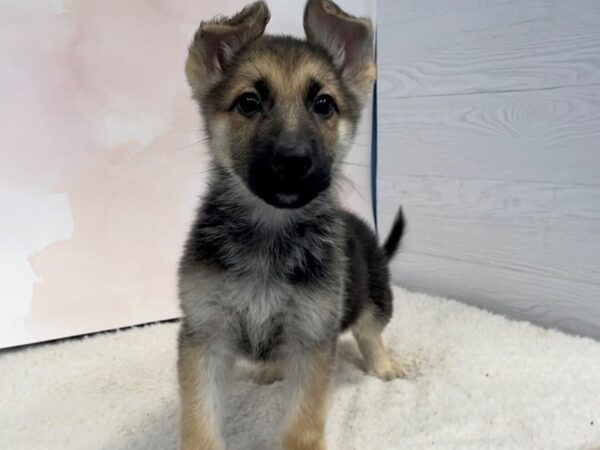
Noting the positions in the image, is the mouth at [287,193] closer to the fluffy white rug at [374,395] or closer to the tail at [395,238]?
the fluffy white rug at [374,395]

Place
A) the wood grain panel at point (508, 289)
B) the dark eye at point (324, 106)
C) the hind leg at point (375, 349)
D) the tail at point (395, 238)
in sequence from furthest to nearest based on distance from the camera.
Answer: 1. the tail at point (395, 238)
2. the wood grain panel at point (508, 289)
3. the hind leg at point (375, 349)
4. the dark eye at point (324, 106)

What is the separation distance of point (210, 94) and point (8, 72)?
1.29 meters

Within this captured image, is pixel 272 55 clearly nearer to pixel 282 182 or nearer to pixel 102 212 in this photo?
pixel 282 182

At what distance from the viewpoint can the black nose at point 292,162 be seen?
4.61ft

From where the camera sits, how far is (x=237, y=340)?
1657 millimetres

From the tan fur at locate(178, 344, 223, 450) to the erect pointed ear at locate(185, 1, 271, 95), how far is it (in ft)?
2.72

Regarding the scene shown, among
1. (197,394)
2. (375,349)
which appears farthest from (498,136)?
(197,394)

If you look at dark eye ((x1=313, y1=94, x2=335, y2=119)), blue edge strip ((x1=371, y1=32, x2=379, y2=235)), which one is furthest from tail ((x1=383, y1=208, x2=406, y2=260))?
dark eye ((x1=313, y1=94, x2=335, y2=119))

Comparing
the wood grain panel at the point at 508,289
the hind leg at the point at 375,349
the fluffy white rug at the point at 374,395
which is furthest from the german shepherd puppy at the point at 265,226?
the wood grain panel at the point at 508,289

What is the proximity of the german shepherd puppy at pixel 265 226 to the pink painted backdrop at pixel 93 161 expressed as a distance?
30.0 inches

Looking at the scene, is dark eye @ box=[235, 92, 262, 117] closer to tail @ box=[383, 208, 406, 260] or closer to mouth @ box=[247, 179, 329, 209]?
mouth @ box=[247, 179, 329, 209]

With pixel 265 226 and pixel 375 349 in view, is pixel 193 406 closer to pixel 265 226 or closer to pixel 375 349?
pixel 265 226

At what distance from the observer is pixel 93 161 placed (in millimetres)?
2699

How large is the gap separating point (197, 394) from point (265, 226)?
532 millimetres
